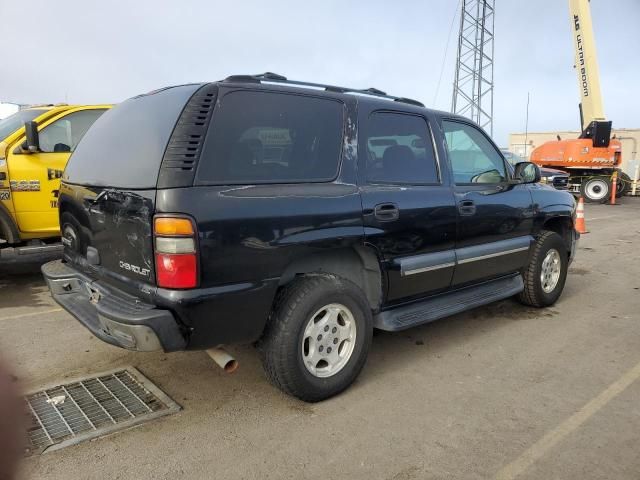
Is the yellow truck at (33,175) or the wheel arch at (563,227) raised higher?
the yellow truck at (33,175)

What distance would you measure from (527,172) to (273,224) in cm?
293

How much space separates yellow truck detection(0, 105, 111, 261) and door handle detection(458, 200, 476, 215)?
4.27 metres

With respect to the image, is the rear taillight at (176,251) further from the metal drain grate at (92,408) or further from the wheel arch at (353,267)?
the metal drain grate at (92,408)

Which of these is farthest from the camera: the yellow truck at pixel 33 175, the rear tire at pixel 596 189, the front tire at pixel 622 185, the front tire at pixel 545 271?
the front tire at pixel 622 185

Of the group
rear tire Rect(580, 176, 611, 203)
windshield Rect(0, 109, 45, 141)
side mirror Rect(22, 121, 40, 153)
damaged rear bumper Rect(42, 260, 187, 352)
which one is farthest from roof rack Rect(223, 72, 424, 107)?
rear tire Rect(580, 176, 611, 203)

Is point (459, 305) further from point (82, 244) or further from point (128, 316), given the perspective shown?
point (82, 244)

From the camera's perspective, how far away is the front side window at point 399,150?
3.45 metres

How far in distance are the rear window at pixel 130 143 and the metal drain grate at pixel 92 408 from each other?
4.37 ft

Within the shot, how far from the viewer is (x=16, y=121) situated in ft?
19.7

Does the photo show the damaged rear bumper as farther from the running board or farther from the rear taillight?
the running board

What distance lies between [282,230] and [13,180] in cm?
421

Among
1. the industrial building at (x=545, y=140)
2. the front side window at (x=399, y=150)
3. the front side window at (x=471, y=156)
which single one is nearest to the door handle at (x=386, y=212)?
the front side window at (x=399, y=150)

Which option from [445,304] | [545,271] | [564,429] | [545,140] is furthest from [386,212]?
[545,140]

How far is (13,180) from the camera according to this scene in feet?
18.1
